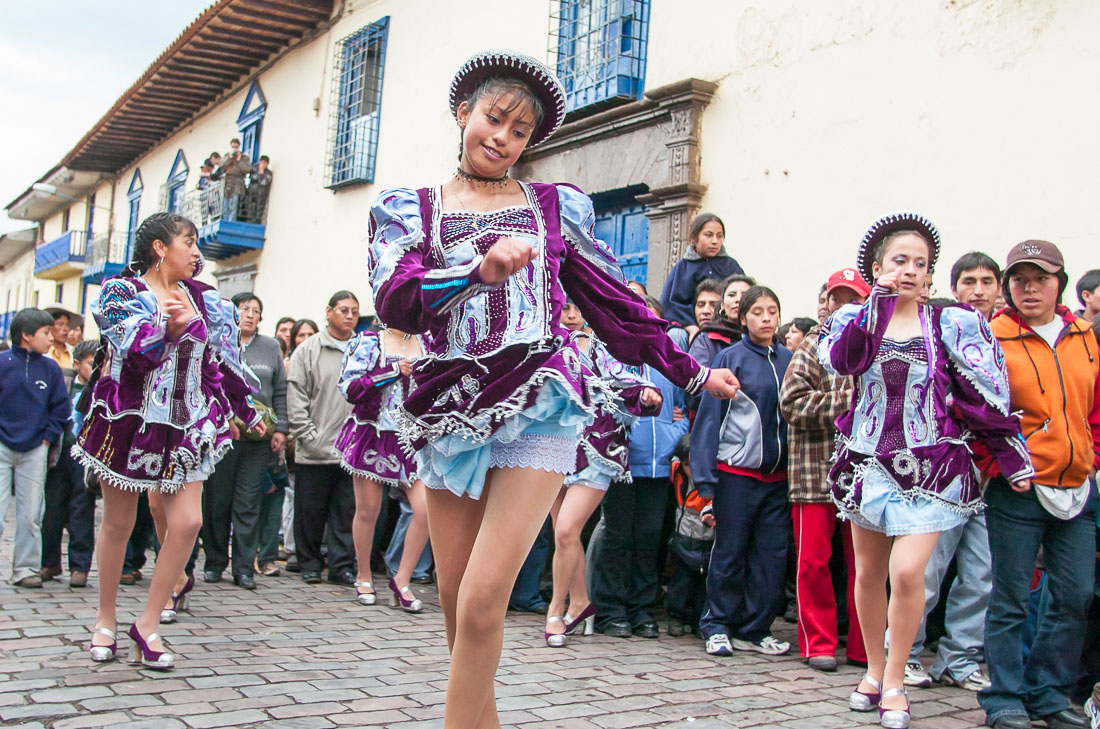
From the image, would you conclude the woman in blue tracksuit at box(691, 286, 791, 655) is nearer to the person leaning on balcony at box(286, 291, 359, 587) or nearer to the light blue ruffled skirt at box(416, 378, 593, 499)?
the light blue ruffled skirt at box(416, 378, 593, 499)

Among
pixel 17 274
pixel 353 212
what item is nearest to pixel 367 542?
pixel 353 212

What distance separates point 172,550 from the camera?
15.5 ft

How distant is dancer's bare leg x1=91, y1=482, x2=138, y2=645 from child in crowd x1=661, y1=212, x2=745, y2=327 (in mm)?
3957

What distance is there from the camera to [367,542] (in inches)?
281

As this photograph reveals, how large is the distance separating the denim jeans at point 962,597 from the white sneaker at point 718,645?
95 cm

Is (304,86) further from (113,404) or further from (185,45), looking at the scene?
(113,404)

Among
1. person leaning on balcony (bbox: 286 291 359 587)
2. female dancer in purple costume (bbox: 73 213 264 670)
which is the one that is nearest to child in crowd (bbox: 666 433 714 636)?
female dancer in purple costume (bbox: 73 213 264 670)

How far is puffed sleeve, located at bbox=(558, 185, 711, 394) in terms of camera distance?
3211 mm

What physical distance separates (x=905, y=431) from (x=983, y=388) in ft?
1.14

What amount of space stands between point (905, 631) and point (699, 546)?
1.89m

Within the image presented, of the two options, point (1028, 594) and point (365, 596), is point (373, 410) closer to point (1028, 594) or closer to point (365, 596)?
point (365, 596)

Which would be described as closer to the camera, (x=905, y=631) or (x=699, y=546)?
(x=905, y=631)

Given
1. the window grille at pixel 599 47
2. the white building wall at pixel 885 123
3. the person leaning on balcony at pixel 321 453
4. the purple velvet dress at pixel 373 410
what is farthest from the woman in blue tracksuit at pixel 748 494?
the window grille at pixel 599 47

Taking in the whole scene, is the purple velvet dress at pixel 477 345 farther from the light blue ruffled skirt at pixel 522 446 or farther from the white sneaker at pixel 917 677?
the white sneaker at pixel 917 677
